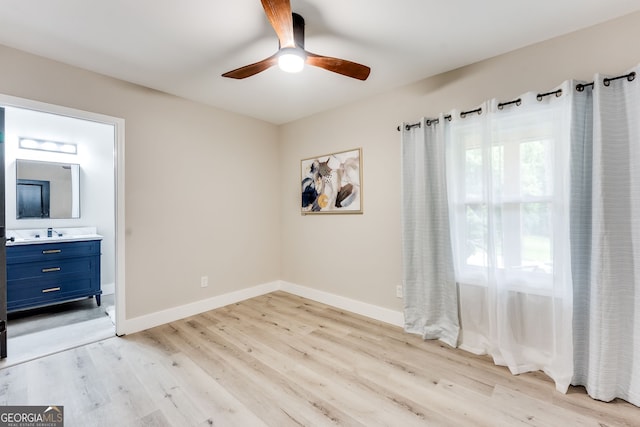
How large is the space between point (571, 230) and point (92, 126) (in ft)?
17.6

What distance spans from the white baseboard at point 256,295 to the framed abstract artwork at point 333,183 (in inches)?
41.9

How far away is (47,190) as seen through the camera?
12.3ft

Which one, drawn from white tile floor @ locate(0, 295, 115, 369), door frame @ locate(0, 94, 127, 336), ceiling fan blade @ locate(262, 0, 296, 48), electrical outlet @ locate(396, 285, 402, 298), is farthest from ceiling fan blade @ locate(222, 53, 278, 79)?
white tile floor @ locate(0, 295, 115, 369)

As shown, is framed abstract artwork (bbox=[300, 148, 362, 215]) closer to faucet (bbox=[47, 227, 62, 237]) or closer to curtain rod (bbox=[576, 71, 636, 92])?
curtain rod (bbox=[576, 71, 636, 92])

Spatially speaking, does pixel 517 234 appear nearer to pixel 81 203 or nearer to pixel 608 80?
pixel 608 80

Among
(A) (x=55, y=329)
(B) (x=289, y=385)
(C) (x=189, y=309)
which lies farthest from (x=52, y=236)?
(B) (x=289, y=385)

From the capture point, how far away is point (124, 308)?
8.93 ft

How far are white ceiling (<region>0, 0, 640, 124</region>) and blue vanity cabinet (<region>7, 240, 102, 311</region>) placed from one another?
2160mm

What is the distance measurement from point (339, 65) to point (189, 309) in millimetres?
2915

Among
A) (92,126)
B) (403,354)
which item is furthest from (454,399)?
(92,126)

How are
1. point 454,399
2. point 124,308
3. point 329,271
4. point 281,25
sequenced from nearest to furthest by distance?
point 281,25, point 454,399, point 124,308, point 329,271

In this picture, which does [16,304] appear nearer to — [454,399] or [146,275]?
[146,275]

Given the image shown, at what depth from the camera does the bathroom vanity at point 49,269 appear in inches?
121

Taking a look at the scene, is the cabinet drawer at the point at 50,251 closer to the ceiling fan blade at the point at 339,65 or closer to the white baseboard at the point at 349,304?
the white baseboard at the point at 349,304
